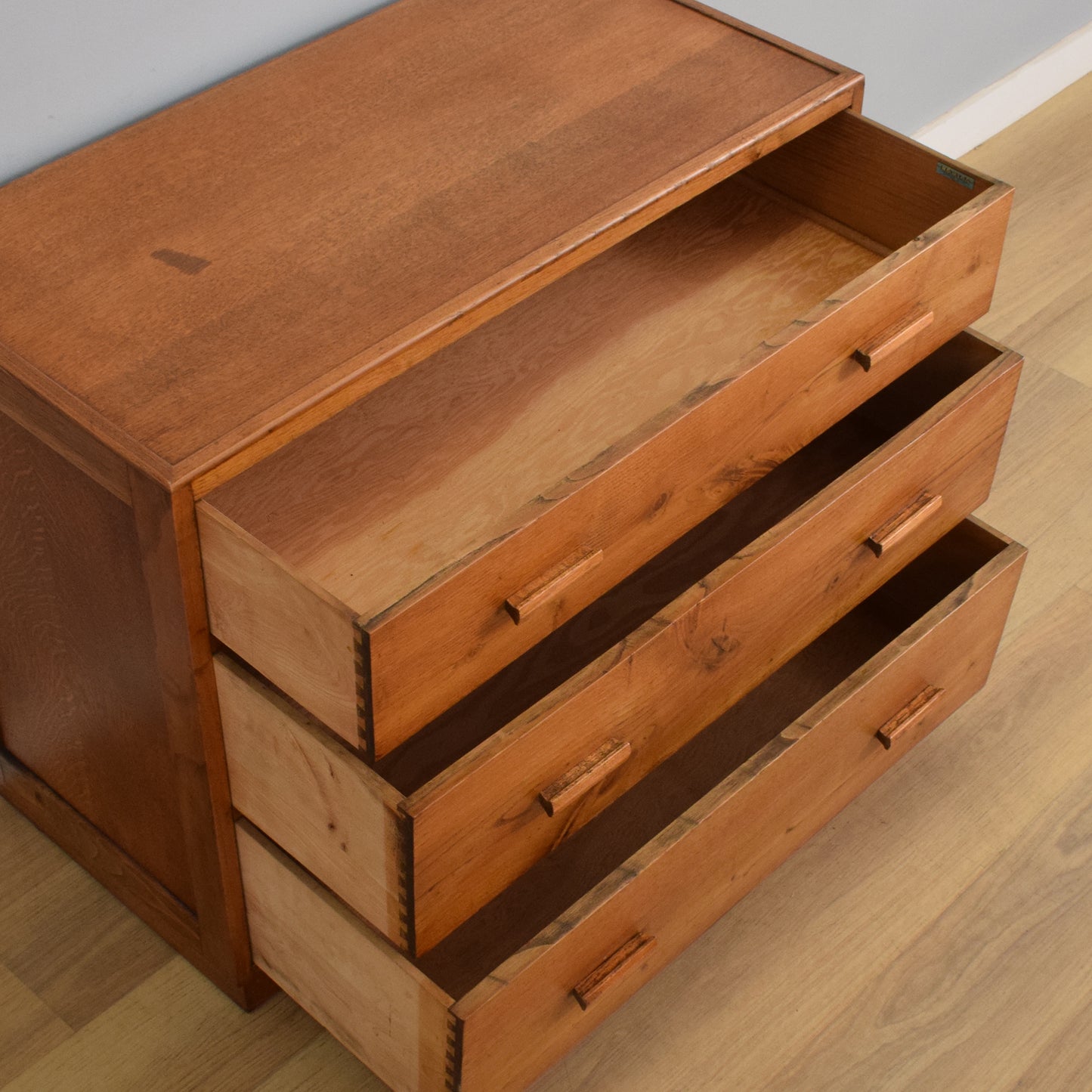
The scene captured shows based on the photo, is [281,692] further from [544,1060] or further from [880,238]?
[880,238]

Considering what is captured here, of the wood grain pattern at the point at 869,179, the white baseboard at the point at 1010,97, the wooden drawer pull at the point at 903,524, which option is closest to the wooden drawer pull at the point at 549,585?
the wooden drawer pull at the point at 903,524

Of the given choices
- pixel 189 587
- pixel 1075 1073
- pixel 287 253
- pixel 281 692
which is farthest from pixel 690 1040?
pixel 287 253

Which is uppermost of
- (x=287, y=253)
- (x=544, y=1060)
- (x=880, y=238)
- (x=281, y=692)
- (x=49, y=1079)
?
(x=287, y=253)

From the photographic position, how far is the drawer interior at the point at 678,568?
1299 millimetres

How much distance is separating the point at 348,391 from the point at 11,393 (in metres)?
0.23

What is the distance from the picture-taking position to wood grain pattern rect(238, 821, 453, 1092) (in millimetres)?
1113

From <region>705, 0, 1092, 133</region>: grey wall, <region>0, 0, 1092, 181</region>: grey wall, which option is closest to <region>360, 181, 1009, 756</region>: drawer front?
<region>0, 0, 1092, 181</region>: grey wall

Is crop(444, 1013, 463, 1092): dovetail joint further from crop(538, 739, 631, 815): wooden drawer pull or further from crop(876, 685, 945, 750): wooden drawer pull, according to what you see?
crop(876, 685, 945, 750): wooden drawer pull

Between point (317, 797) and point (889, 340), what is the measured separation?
0.58 m

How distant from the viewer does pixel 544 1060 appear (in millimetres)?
1219

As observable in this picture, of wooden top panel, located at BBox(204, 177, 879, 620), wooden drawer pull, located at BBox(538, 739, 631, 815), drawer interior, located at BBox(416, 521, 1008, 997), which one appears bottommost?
drawer interior, located at BBox(416, 521, 1008, 997)

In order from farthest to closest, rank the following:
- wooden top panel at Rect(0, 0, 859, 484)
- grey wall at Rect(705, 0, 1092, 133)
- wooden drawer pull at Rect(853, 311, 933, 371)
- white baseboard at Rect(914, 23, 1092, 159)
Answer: white baseboard at Rect(914, 23, 1092, 159) → grey wall at Rect(705, 0, 1092, 133) → wooden drawer pull at Rect(853, 311, 933, 371) → wooden top panel at Rect(0, 0, 859, 484)

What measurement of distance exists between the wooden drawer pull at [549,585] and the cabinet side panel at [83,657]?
0.85 ft

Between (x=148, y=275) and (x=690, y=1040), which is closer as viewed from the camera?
(x=148, y=275)
